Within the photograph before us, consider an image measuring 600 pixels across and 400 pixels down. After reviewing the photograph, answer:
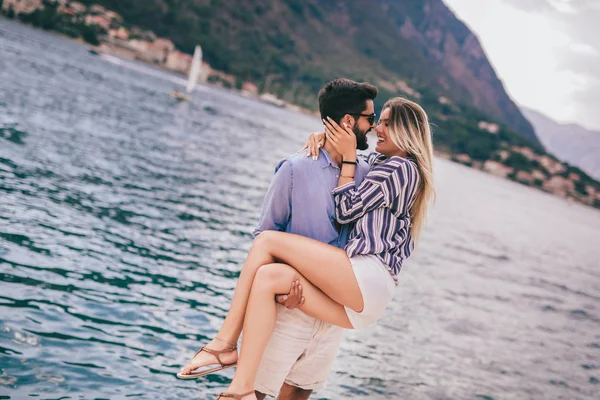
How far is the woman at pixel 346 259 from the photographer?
3023mm

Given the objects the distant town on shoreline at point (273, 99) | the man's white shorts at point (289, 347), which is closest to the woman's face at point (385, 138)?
the man's white shorts at point (289, 347)

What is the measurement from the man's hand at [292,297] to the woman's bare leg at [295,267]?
0.04m

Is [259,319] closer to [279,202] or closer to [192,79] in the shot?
[279,202]

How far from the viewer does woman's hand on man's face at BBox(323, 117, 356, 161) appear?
131 inches

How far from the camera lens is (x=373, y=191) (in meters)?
3.21

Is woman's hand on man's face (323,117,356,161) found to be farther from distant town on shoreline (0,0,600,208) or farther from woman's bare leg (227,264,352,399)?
distant town on shoreline (0,0,600,208)

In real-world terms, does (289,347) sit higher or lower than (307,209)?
lower

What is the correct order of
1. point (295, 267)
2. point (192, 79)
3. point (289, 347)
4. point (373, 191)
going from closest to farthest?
1. point (295, 267)
2. point (373, 191)
3. point (289, 347)
4. point (192, 79)

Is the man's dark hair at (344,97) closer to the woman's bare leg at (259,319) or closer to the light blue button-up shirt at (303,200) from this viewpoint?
the light blue button-up shirt at (303,200)

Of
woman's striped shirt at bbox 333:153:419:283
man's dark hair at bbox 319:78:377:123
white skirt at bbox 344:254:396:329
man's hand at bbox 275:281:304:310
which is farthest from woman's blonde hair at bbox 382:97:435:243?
man's hand at bbox 275:281:304:310

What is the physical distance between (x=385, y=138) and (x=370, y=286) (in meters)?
1.07

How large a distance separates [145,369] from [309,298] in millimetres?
3849

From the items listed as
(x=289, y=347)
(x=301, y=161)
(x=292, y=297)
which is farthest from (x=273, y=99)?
(x=292, y=297)

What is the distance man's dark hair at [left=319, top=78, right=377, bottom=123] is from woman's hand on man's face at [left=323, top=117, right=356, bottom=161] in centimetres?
8
